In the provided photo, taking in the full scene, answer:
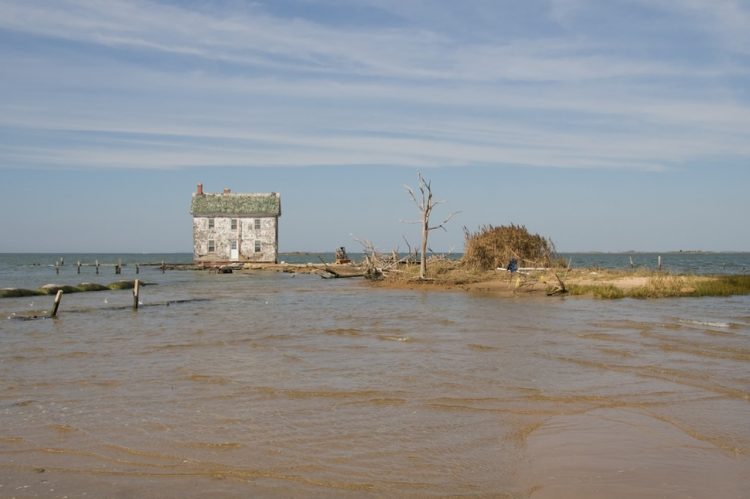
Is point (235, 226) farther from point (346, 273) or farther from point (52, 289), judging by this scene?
point (52, 289)

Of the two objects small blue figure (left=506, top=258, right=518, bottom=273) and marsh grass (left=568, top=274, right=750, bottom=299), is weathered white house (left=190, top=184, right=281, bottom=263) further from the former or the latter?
marsh grass (left=568, top=274, right=750, bottom=299)

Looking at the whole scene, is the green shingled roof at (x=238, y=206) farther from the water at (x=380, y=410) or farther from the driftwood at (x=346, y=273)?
the water at (x=380, y=410)

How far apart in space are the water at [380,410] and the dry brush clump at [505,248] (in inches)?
777

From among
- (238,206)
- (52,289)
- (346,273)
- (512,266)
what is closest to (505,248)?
(512,266)

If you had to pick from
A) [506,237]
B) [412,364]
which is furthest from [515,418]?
[506,237]

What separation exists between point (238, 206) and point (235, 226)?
191 centimetres

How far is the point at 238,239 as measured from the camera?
6669 centimetres

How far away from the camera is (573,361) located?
15266mm

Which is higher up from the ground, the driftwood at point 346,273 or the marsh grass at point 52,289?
the driftwood at point 346,273

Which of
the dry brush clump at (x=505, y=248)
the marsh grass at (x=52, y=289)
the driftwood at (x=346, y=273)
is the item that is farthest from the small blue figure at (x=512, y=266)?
the marsh grass at (x=52, y=289)

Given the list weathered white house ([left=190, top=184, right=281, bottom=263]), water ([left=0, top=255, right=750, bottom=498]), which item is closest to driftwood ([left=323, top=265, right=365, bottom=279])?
weathered white house ([left=190, top=184, right=281, bottom=263])

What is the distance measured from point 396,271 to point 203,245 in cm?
2886

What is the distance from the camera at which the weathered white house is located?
65.5 metres

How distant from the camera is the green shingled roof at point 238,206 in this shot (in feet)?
214
